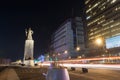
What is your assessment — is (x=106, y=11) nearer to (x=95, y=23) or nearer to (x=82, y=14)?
(x=95, y=23)

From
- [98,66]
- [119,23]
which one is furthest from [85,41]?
[98,66]

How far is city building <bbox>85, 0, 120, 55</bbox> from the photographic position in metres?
127

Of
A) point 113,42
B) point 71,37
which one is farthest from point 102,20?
point 113,42

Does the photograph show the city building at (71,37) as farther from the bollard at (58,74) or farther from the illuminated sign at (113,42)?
the bollard at (58,74)

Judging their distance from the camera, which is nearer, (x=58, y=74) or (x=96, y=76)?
(x=58, y=74)

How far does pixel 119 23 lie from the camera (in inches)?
4803

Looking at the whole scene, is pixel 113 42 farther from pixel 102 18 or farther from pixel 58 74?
pixel 102 18

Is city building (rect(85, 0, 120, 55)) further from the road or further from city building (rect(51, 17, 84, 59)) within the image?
the road

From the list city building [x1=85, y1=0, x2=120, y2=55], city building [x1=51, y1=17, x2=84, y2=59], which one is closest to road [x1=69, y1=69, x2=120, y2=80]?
city building [x1=85, y1=0, x2=120, y2=55]

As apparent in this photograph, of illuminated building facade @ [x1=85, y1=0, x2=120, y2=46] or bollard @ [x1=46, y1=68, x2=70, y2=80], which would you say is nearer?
bollard @ [x1=46, y1=68, x2=70, y2=80]

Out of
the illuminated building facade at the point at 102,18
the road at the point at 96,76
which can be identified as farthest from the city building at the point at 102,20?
the road at the point at 96,76

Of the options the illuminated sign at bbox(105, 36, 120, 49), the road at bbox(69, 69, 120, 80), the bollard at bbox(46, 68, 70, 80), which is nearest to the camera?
the bollard at bbox(46, 68, 70, 80)

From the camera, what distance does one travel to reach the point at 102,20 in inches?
5674

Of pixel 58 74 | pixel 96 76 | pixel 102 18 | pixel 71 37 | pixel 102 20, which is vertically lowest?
pixel 96 76
